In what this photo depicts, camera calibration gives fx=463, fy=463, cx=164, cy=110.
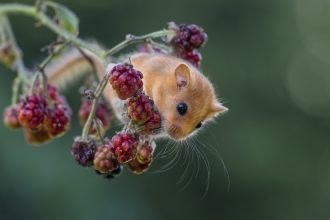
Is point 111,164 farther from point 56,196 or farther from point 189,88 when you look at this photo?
point 56,196

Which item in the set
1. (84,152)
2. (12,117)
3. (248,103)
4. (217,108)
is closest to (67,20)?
(12,117)

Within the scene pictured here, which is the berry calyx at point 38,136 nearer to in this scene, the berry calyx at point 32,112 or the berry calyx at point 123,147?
the berry calyx at point 32,112

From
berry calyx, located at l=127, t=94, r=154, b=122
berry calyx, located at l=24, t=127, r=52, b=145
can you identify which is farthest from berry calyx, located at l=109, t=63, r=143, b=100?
berry calyx, located at l=24, t=127, r=52, b=145

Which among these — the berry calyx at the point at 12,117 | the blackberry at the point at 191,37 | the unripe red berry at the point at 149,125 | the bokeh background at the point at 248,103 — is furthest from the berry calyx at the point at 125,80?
the bokeh background at the point at 248,103

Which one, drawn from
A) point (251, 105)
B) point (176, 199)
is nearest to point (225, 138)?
point (251, 105)

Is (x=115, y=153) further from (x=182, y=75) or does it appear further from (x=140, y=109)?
(x=182, y=75)

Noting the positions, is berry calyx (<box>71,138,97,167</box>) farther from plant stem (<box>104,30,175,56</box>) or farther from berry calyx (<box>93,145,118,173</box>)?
plant stem (<box>104,30,175,56</box>)
